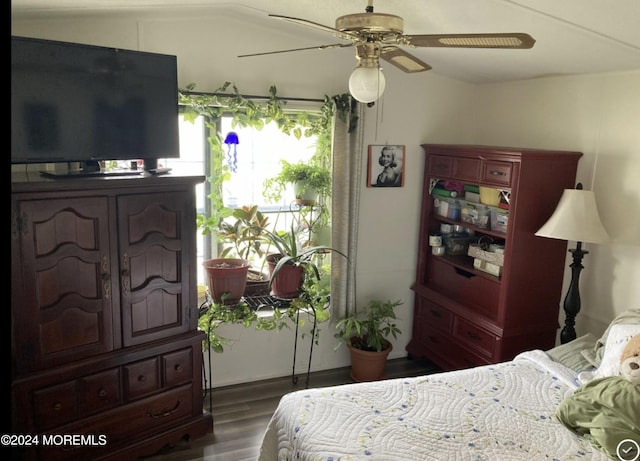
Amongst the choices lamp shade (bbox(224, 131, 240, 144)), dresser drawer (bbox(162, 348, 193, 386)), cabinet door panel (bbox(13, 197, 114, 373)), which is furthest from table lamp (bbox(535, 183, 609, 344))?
cabinet door panel (bbox(13, 197, 114, 373))

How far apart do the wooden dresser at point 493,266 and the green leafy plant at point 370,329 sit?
35 centimetres

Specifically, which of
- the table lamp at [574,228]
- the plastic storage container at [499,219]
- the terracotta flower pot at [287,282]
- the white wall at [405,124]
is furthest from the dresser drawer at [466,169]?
the terracotta flower pot at [287,282]

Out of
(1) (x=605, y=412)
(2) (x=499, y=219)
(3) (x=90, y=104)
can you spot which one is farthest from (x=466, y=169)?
(3) (x=90, y=104)

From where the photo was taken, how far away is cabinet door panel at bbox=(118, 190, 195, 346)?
2.56 metres

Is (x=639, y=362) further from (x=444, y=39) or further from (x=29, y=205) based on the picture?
(x=29, y=205)

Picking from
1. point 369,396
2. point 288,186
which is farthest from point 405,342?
point 369,396

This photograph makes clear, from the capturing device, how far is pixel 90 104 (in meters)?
2.47

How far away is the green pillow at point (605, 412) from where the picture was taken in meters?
1.94

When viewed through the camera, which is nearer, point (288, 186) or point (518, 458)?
point (518, 458)

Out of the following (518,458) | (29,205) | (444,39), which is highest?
(444,39)

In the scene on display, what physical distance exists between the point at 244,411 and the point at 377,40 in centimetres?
244

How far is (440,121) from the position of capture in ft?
12.8

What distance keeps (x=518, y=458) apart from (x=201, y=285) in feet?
A: 7.40

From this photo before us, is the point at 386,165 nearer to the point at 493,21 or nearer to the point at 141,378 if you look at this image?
the point at 493,21
